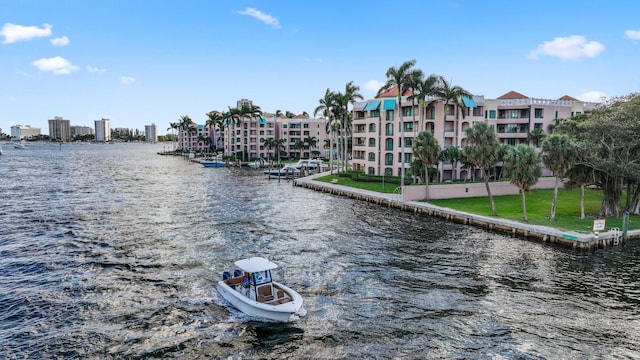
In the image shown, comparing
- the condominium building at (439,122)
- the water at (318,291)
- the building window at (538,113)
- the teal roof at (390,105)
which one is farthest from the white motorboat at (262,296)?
the building window at (538,113)

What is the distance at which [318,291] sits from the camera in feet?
101

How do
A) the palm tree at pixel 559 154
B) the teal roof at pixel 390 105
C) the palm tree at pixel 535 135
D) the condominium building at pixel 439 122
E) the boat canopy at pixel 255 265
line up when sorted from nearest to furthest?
the boat canopy at pixel 255 265 → the palm tree at pixel 559 154 → the condominium building at pixel 439 122 → the teal roof at pixel 390 105 → the palm tree at pixel 535 135

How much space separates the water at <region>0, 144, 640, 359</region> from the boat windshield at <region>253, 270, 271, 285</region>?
2456 mm

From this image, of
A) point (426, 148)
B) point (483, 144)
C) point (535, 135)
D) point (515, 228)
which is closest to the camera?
point (515, 228)

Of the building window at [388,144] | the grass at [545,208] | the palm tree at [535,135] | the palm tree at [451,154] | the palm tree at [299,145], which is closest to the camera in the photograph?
the grass at [545,208]

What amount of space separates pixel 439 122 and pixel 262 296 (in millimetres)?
65815

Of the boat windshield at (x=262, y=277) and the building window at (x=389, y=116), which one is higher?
the building window at (x=389, y=116)

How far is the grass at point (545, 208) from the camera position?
1859 inches

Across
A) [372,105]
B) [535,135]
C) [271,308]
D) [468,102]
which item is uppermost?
[372,105]

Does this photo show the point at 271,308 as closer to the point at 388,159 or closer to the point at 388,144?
the point at 388,159

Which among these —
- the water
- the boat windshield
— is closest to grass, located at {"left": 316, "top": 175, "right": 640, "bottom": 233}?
the water

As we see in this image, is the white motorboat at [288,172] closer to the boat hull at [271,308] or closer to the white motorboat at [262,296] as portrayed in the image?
the white motorboat at [262,296]

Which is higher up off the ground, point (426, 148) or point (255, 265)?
point (426, 148)

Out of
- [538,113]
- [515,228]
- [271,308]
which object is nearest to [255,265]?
[271,308]
